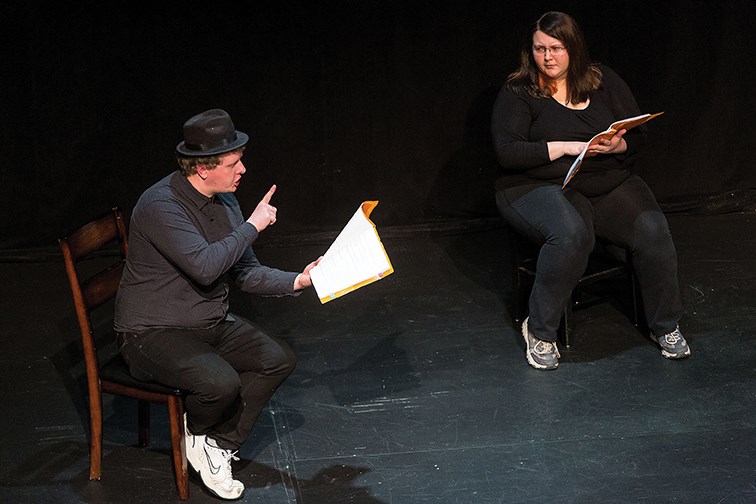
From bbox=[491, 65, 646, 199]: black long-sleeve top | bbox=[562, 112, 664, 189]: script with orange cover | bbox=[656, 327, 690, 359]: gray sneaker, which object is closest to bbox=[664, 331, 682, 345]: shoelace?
bbox=[656, 327, 690, 359]: gray sneaker

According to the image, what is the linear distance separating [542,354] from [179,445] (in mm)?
1578

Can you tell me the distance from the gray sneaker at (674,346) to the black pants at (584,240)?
3 centimetres

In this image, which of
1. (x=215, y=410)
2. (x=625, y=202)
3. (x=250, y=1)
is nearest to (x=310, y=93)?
(x=250, y=1)

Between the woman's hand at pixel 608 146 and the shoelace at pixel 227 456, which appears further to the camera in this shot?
the woman's hand at pixel 608 146

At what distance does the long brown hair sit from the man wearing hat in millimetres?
1468

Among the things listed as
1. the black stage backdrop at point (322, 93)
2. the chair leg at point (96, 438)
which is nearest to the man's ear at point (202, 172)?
the chair leg at point (96, 438)

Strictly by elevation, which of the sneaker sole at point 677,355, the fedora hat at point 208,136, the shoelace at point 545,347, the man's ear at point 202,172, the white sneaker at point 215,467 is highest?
the fedora hat at point 208,136

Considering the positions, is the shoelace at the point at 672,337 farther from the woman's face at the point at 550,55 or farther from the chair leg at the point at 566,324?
the woman's face at the point at 550,55

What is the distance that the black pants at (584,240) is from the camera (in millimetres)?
4371

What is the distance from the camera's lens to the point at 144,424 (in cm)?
388

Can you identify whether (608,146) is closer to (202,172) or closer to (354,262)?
(354,262)

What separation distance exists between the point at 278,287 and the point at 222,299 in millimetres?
185

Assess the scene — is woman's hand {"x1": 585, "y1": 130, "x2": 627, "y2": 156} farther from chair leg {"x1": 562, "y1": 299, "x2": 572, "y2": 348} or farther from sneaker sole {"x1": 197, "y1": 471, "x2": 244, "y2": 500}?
sneaker sole {"x1": 197, "y1": 471, "x2": 244, "y2": 500}

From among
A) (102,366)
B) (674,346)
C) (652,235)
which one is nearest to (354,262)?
(102,366)
